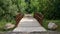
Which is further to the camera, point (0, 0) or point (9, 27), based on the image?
point (0, 0)

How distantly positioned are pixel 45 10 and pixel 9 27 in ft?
33.0

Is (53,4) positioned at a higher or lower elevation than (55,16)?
higher

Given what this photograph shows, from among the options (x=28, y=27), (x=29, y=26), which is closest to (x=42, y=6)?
(x=29, y=26)

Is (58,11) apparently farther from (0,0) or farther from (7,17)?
(0,0)

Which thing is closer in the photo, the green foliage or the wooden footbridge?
the wooden footbridge

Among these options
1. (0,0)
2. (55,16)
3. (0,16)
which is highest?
(0,0)

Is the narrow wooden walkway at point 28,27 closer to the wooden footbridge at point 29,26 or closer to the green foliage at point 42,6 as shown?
the wooden footbridge at point 29,26

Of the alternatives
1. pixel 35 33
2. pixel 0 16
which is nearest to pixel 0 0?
pixel 0 16

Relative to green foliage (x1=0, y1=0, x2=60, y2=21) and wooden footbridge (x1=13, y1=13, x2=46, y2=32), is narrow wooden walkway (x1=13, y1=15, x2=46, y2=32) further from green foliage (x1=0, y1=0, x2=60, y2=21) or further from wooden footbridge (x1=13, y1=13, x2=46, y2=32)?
green foliage (x1=0, y1=0, x2=60, y2=21)

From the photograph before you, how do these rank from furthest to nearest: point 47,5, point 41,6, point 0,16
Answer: point 41,6 → point 47,5 → point 0,16

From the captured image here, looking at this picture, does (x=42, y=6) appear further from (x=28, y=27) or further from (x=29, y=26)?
(x=28, y=27)

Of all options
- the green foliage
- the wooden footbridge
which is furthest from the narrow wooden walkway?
the green foliage

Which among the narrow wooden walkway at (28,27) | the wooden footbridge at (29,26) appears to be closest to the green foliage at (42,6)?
the wooden footbridge at (29,26)

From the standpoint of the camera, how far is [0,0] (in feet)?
47.3
